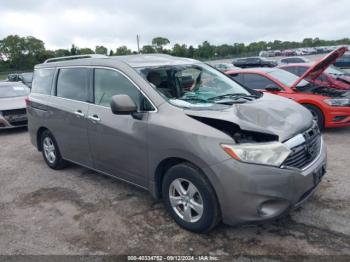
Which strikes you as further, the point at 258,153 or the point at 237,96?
the point at 237,96

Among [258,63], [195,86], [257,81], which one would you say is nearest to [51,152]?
[195,86]

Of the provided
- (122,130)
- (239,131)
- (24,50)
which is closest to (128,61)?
(122,130)

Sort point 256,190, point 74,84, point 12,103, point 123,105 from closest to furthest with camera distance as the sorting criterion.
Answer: point 256,190 < point 123,105 < point 74,84 < point 12,103

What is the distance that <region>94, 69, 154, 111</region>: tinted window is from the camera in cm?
372

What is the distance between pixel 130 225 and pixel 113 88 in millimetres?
1643

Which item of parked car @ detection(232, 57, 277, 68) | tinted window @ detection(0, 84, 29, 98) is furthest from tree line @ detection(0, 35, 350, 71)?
tinted window @ detection(0, 84, 29, 98)

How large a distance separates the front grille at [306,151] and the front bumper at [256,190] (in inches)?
3.1

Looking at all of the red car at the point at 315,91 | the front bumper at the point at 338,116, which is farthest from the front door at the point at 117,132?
the front bumper at the point at 338,116

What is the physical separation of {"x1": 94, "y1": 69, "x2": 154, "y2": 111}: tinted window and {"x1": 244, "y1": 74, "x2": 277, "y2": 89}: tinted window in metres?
4.58

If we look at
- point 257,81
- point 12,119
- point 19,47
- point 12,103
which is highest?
point 19,47

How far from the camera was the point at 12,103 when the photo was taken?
30.3 feet

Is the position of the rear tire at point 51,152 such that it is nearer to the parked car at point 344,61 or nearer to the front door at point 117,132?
the front door at point 117,132

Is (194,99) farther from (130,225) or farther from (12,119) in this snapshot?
(12,119)

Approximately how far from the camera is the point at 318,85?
24.8 ft
